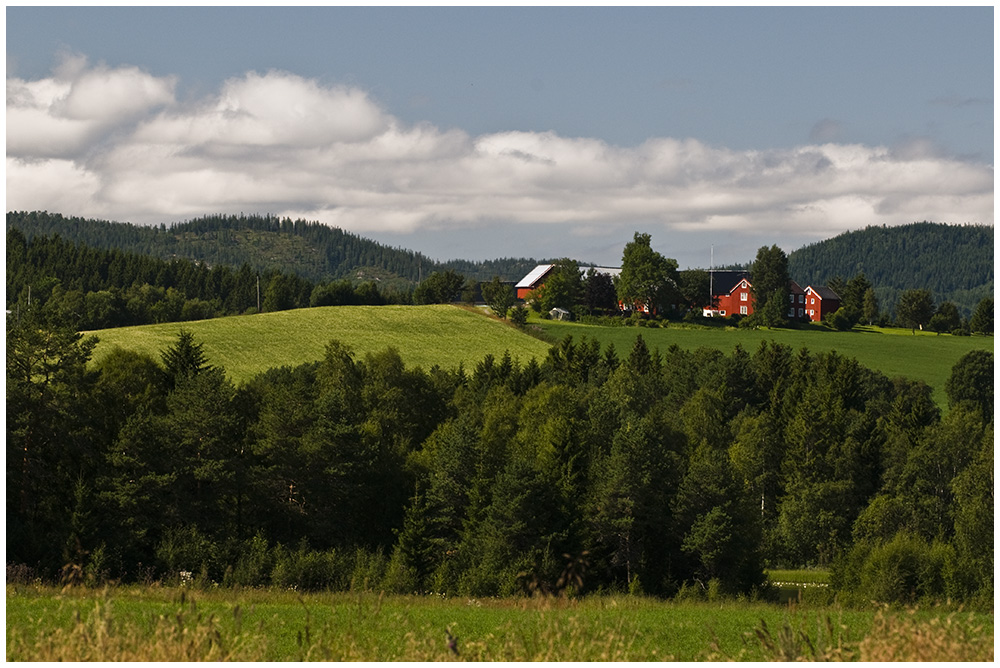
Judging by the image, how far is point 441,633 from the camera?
12281mm

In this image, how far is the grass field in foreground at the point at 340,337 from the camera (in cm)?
10050

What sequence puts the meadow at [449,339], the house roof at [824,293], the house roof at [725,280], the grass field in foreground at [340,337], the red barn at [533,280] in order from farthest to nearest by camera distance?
1. the red barn at [533,280]
2. the house roof at [725,280]
3. the house roof at [824,293]
4. the meadow at [449,339]
5. the grass field in foreground at [340,337]

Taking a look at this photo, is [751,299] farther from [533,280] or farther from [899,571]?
[899,571]

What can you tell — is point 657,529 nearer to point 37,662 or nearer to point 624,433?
point 624,433

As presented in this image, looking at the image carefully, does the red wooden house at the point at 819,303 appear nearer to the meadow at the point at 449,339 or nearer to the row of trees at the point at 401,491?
the meadow at the point at 449,339

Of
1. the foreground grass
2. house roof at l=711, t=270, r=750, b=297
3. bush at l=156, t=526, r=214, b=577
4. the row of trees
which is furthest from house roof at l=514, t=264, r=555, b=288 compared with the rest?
the foreground grass

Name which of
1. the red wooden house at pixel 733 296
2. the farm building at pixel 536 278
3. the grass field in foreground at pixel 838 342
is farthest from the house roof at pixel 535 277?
the grass field in foreground at pixel 838 342

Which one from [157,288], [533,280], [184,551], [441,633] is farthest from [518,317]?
[441,633]

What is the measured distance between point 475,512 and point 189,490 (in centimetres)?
1263

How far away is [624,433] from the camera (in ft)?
174

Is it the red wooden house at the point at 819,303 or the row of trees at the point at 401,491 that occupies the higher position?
the red wooden house at the point at 819,303

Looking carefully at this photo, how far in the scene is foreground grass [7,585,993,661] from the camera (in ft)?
32.6

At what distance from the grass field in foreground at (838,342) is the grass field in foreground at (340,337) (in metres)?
9.94

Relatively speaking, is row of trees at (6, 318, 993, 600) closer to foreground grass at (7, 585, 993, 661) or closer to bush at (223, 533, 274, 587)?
bush at (223, 533, 274, 587)
